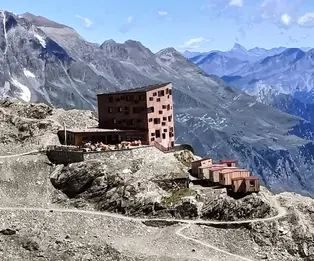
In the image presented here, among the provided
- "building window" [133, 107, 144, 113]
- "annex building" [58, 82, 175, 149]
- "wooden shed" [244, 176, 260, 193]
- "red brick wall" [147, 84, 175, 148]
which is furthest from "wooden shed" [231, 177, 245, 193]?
"building window" [133, 107, 144, 113]

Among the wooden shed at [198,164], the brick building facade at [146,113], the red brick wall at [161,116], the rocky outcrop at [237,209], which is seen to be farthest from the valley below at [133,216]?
the brick building facade at [146,113]

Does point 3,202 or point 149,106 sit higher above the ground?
point 149,106

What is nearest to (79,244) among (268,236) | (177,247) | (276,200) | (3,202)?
(177,247)

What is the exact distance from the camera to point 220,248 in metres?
95.0

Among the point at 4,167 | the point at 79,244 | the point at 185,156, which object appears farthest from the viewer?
the point at 185,156

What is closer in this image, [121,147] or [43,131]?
[121,147]

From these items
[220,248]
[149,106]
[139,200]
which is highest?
[149,106]

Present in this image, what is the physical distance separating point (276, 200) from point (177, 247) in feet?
85.9

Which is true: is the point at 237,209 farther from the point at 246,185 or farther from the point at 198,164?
the point at 198,164

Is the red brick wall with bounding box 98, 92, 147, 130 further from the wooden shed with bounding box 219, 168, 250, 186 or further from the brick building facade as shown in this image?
the wooden shed with bounding box 219, 168, 250, 186

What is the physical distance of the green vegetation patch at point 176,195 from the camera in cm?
A: 10525

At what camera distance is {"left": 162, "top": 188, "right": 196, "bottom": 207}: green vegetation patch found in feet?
345

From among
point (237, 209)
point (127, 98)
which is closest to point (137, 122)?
point (127, 98)

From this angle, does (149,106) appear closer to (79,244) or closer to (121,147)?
(121,147)
